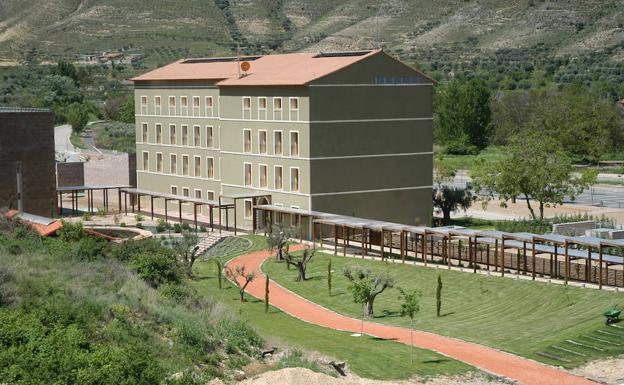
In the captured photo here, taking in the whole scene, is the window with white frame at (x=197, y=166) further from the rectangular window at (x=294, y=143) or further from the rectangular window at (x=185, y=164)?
the rectangular window at (x=294, y=143)

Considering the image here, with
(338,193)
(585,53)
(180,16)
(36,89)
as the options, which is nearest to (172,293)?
(338,193)

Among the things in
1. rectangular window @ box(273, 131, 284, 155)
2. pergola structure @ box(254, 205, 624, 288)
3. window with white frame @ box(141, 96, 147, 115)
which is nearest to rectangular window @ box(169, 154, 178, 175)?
window with white frame @ box(141, 96, 147, 115)

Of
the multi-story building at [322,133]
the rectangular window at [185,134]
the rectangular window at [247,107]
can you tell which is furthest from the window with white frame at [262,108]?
the rectangular window at [185,134]

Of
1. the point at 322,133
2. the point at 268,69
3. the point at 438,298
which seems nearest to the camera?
the point at 438,298

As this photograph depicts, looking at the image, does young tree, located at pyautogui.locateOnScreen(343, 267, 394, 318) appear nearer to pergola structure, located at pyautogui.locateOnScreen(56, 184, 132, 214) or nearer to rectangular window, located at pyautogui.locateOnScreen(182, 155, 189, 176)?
rectangular window, located at pyautogui.locateOnScreen(182, 155, 189, 176)

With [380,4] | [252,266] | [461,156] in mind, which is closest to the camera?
[252,266]

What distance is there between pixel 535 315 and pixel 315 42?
476 feet

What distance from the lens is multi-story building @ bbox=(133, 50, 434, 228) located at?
62156 mm

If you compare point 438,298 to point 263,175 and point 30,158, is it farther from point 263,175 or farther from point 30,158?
point 30,158

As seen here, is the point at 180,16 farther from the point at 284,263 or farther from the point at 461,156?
the point at 284,263

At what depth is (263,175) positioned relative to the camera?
215 ft

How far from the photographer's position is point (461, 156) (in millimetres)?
113688

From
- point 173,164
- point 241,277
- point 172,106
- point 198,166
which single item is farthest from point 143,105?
point 241,277

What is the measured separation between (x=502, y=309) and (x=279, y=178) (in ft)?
79.0
